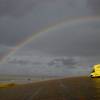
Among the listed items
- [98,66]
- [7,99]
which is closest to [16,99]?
[7,99]

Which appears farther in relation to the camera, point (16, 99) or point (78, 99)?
point (16, 99)

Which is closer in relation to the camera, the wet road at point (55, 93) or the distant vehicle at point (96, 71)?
the wet road at point (55, 93)

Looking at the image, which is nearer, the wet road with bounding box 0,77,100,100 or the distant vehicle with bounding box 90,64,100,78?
the wet road with bounding box 0,77,100,100

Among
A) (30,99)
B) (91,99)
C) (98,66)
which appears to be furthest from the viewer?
(98,66)

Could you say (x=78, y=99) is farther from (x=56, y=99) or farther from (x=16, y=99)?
(x=16, y=99)

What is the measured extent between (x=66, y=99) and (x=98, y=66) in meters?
66.2

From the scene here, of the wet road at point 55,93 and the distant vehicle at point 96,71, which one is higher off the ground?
the distant vehicle at point 96,71

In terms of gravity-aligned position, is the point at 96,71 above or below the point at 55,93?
above

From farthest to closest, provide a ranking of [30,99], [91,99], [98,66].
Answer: [98,66]
[30,99]
[91,99]

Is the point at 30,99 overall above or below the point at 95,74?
below

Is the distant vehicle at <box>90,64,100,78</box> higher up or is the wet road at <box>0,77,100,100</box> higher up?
the distant vehicle at <box>90,64,100,78</box>

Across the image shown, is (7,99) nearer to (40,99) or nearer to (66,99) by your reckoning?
(40,99)

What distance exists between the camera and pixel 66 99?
3366cm

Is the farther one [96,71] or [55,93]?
[96,71]
